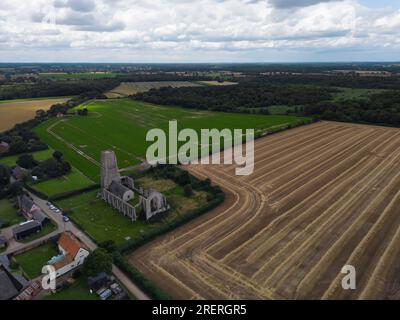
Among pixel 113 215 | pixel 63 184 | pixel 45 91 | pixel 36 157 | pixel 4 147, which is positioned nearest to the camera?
pixel 113 215

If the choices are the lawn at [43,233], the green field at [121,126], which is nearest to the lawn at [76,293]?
the lawn at [43,233]

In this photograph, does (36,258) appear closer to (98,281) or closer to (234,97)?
(98,281)

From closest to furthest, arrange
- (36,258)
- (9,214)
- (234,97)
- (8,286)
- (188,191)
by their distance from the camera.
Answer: (8,286), (36,258), (9,214), (188,191), (234,97)

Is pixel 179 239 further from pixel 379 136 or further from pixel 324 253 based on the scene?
pixel 379 136

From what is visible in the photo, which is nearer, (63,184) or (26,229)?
(26,229)

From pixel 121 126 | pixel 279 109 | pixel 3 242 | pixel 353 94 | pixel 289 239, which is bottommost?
pixel 3 242

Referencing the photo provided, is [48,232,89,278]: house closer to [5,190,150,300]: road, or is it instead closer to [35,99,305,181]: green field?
[5,190,150,300]: road

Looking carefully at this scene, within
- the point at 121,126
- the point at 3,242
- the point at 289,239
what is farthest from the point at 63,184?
the point at 121,126
